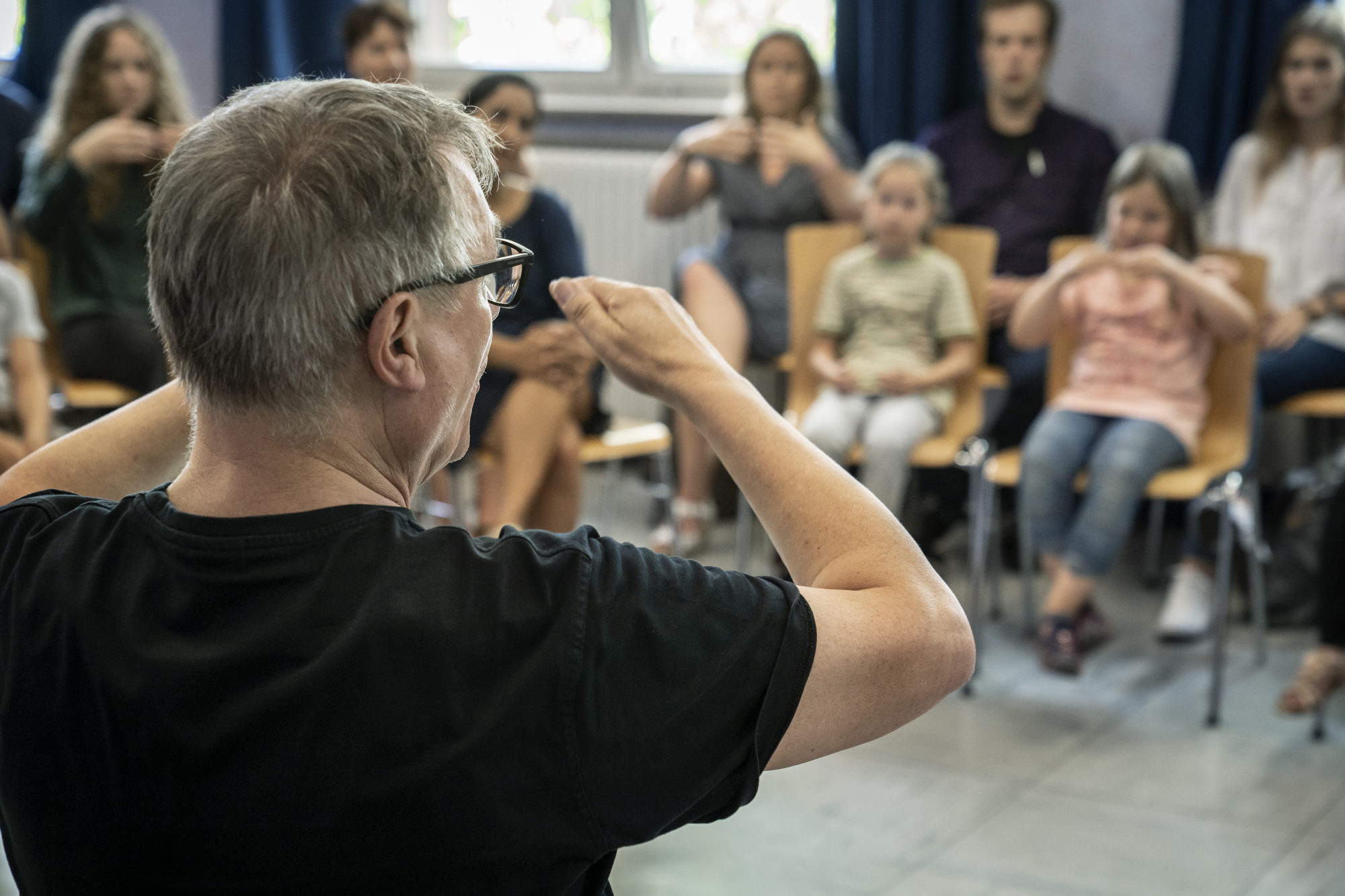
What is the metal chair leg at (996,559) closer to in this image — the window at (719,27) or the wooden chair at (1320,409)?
the wooden chair at (1320,409)

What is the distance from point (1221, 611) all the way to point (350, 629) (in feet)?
7.85

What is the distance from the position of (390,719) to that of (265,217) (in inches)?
10.8

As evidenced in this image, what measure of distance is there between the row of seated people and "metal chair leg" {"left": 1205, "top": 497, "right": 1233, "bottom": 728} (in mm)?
192

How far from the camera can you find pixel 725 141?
3.70 meters

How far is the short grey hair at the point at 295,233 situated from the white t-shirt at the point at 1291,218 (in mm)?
3021

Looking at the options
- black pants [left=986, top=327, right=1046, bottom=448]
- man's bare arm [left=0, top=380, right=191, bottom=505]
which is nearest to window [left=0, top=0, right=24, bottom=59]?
black pants [left=986, top=327, right=1046, bottom=448]

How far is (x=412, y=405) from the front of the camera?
81 centimetres

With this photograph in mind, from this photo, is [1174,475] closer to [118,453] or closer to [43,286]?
[118,453]

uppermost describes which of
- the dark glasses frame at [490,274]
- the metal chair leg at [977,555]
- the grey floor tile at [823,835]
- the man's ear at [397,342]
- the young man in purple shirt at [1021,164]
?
the dark glasses frame at [490,274]

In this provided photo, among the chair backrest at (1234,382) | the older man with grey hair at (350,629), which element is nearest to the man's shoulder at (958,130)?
the chair backrest at (1234,382)

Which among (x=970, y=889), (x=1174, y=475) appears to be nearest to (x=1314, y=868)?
(x=970, y=889)

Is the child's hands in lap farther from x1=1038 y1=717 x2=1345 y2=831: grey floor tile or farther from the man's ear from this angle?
the man's ear

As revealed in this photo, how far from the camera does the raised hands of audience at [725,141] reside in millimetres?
3691

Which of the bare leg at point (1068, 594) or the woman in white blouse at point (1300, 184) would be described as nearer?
the bare leg at point (1068, 594)
